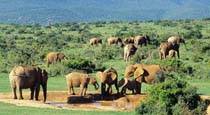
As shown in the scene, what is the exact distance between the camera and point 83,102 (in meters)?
30.8

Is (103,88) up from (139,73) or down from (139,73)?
down

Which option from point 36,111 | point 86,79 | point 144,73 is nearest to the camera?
point 36,111

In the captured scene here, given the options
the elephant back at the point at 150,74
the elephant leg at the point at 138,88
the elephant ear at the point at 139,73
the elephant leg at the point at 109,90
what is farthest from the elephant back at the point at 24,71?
the elephant back at the point at 150,74

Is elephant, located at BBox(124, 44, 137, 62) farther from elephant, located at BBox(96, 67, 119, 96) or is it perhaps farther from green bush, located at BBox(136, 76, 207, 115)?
green bush, located at BBox(136, 76, 207, 115)

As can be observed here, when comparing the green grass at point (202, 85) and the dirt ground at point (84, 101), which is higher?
the dirt ground at point (84, 101)

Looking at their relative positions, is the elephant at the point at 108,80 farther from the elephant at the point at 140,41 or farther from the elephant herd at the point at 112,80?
the elephant at the point at 140,41

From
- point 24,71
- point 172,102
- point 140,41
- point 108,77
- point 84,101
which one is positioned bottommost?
point 140,41

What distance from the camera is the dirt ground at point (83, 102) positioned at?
2883cm

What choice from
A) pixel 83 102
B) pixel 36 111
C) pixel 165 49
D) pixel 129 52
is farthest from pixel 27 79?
pixel 129 52

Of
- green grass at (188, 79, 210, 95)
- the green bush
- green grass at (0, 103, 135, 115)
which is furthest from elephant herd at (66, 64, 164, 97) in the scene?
Result: the green bush

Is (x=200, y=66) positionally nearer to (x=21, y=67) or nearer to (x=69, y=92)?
(x=69, y=92)

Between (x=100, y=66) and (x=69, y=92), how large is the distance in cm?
1196

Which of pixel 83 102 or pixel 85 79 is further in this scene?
pixel 85 79

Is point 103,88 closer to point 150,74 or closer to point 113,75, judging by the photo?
point 113,75
